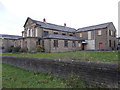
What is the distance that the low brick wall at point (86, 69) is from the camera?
3893 mm

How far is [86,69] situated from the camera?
4840 mm

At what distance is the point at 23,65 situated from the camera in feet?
31.6

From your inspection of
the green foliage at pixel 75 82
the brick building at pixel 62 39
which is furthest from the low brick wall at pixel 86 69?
the brick building at pixel 62 39

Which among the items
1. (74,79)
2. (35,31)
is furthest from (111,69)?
(35,31)

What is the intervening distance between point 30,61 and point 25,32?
2264 centimetres

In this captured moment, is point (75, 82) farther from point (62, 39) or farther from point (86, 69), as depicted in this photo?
point (62, 39)

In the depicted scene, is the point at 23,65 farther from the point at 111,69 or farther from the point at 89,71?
the point at 111,69

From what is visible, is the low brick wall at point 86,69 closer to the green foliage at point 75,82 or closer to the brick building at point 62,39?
the green foliage at point 75,82

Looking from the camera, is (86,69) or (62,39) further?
(62,39)

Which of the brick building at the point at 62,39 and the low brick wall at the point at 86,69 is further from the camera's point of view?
the brick building at the point at 62,39

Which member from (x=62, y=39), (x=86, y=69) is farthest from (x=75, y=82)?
(x=62, y=39)

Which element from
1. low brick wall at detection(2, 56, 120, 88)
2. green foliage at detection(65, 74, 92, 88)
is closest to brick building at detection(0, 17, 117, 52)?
low brick wall at detection(2, 56, 120, 88)

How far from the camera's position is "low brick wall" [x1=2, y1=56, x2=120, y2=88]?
3.89m

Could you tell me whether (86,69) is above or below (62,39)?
below
